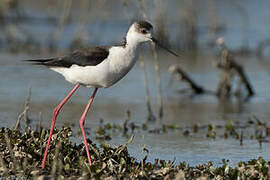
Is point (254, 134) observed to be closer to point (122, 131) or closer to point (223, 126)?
point (223, 126)

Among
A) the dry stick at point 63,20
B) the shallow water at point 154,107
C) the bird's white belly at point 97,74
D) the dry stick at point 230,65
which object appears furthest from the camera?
the dry stick at point 63,20

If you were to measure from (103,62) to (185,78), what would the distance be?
15.6 ft

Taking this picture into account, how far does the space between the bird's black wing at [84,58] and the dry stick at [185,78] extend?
4.18m

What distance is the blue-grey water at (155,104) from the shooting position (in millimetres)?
6285

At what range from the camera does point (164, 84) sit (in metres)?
10.3

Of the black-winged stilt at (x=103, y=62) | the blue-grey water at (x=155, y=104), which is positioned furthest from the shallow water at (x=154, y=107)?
the black-winged stilt at (x=103, y=62)

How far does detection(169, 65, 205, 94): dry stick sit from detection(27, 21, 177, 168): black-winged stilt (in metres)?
4.11

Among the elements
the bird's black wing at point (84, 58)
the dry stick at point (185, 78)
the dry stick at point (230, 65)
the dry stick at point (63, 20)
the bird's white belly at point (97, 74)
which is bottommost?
the bird's white belly at point (97, 74)

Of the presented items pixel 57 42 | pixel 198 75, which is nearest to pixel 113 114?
pixel 198 75

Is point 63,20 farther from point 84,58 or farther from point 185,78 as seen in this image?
point 84,58

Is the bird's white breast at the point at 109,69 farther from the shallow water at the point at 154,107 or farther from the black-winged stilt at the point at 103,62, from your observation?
the shallow water at the point at 154,107

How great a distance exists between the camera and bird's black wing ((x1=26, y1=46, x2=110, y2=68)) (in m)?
4.95

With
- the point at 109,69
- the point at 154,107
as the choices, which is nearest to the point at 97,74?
the point at 109,69

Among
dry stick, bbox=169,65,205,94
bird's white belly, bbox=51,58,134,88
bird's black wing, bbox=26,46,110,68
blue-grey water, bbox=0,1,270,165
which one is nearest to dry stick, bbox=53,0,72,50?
blue-grey water, bbox=0,1,270,165
